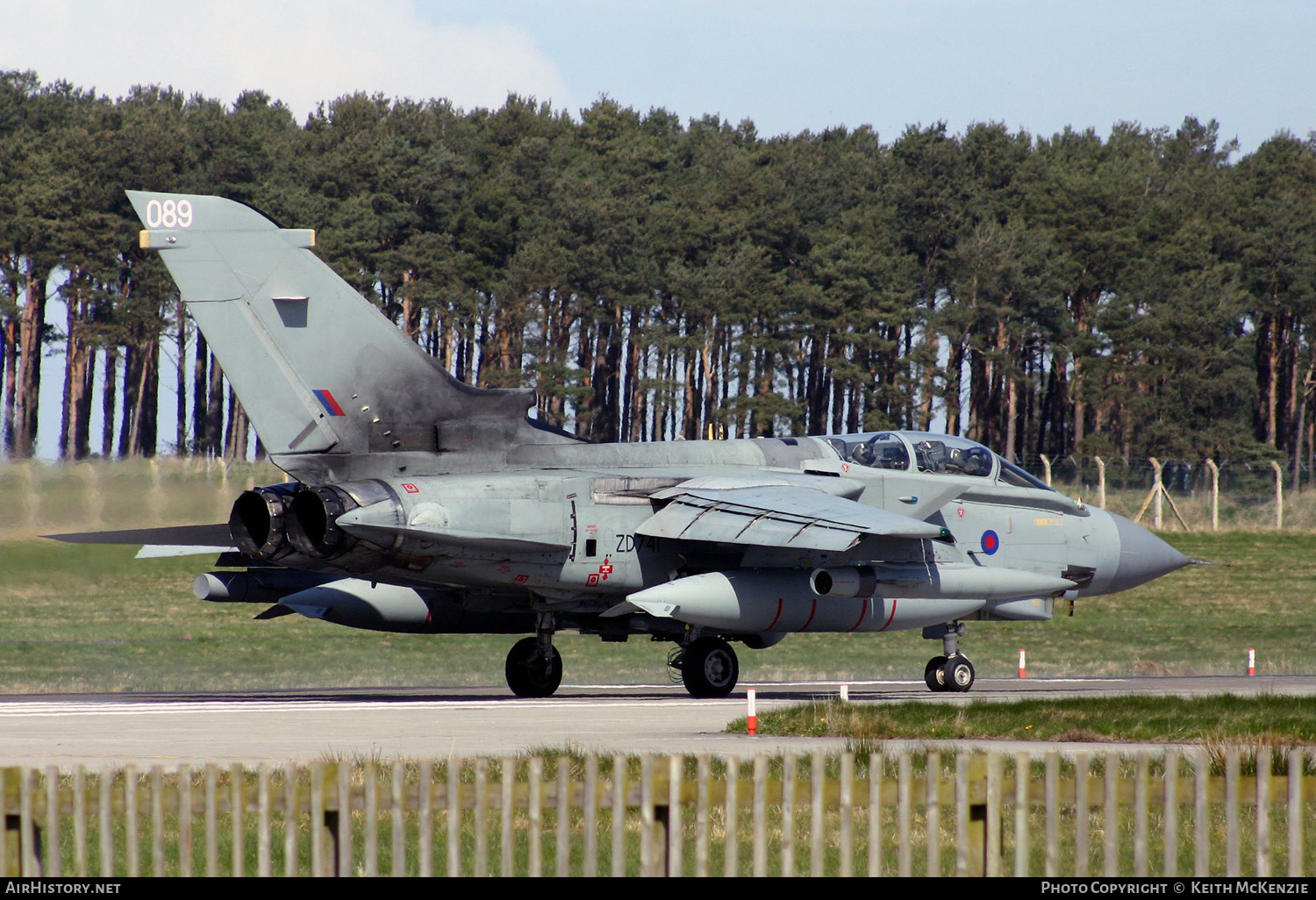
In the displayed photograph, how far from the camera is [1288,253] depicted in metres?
76.8

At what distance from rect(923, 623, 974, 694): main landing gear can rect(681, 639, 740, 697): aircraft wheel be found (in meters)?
2.74

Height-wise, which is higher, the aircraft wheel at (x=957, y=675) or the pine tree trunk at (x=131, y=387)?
the pine tree trunk at (x=131, y=387)

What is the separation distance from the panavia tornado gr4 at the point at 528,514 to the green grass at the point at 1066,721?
3.34m

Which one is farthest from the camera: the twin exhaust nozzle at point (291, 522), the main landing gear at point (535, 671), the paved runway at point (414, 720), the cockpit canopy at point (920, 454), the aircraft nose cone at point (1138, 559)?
the aircraft nose cone at point (1138, 559)

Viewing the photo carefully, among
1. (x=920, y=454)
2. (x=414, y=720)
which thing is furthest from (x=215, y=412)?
(x=414, y=720)

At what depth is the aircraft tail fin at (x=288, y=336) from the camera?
18.5 m

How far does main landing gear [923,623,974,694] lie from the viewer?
842 inches

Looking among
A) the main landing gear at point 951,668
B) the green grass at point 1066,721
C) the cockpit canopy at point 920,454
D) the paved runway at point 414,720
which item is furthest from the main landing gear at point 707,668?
the green grass at point 1066,721

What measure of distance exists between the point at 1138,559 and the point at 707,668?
6.46 meters

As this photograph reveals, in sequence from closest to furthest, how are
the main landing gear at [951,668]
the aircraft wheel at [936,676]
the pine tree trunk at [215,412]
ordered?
the main landing gear at [951,668] → the aircraft wheel at [936,676] → the pine tree trunk at [215,412]

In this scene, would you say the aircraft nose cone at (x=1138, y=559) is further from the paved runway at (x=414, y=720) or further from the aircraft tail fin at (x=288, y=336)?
the aircraft tail fin at (x=288, y=336)

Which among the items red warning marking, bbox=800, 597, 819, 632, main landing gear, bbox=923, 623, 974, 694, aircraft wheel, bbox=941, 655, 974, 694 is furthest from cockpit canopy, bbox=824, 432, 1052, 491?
aircraft wheel, bbox=941, 655, 974, 694

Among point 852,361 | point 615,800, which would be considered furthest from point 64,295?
point 615,800
